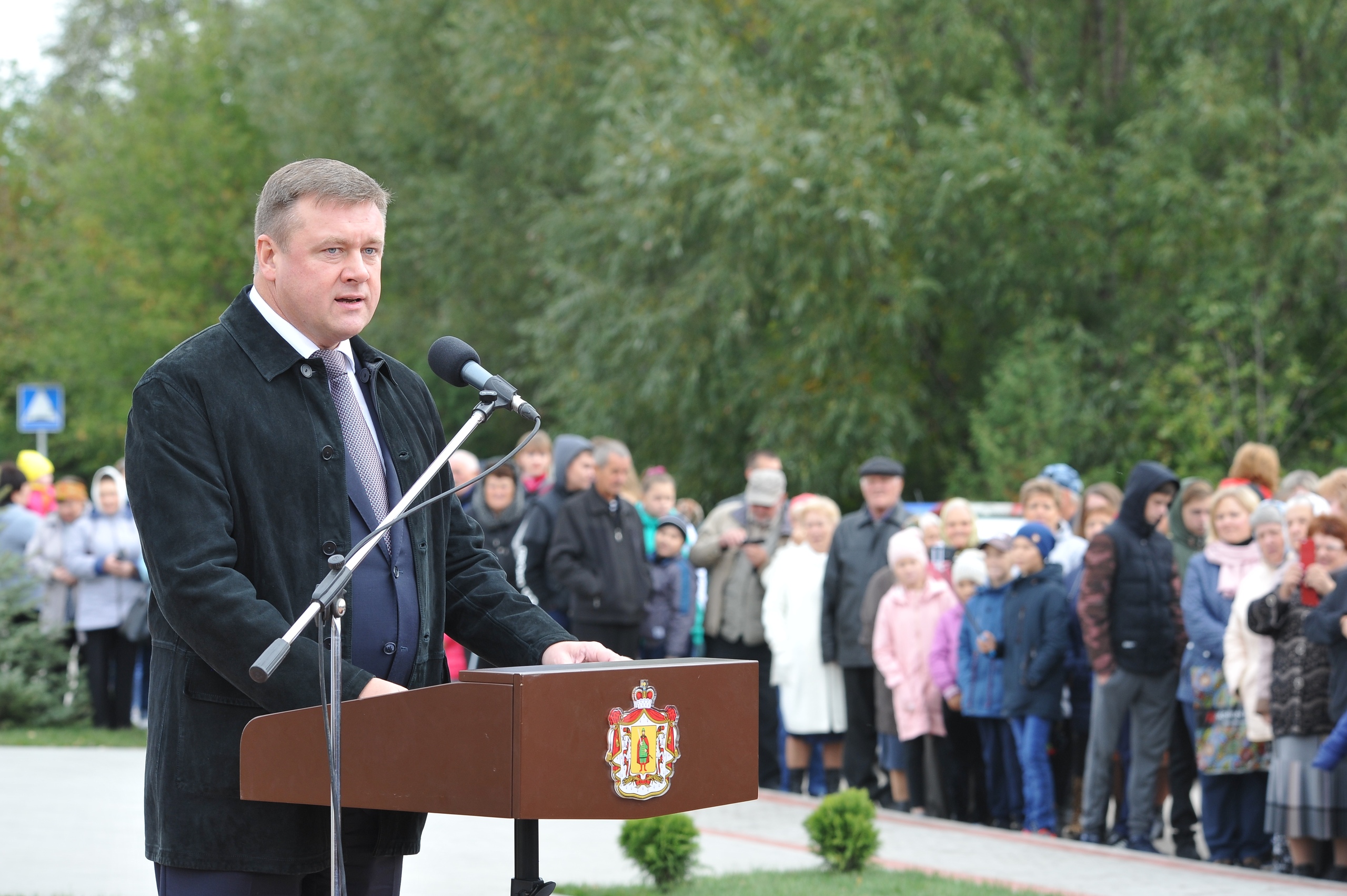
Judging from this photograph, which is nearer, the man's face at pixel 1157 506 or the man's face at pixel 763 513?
the man's face at pixel 1157 506

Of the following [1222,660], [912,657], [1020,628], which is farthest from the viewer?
[912,657]

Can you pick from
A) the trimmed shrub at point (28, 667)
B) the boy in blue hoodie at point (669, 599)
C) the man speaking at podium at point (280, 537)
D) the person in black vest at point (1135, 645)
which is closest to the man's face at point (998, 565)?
the person in black vest at point (1135, 645)

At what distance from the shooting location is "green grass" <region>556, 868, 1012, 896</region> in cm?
691

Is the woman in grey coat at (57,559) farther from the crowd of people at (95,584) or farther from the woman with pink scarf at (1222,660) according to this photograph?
the woman with pink scarf at (1222,660)

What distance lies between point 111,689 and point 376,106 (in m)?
16.9

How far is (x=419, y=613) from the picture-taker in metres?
3.23

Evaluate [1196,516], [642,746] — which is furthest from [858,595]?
[642,746]

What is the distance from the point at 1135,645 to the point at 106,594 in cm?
848

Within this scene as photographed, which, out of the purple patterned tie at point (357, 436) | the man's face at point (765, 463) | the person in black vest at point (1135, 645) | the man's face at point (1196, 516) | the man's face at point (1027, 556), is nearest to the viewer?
the purple patterned tie at point (357, 436)

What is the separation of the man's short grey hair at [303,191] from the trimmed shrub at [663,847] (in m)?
4.42

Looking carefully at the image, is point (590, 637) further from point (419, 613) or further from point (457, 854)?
point (419, 613)

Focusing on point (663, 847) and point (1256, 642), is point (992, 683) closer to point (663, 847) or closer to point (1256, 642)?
point (1256, 642)

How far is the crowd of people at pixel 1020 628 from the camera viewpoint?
8109 mm

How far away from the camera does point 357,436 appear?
128 inches
